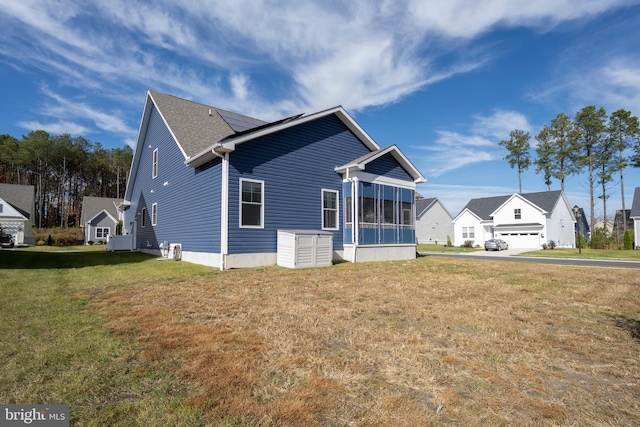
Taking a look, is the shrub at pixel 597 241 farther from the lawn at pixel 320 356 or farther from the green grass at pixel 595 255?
the lawn at pixel 320 356

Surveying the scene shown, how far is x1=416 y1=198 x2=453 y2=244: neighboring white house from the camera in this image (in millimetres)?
46344

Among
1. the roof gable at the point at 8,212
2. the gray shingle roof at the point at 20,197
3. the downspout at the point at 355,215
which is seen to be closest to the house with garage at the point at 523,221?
the downspout at the point at 355,215

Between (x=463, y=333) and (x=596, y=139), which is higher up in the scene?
(x=596, y=139)

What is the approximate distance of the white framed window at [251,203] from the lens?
12373 millimetres

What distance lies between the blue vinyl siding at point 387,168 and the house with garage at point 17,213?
32485mm

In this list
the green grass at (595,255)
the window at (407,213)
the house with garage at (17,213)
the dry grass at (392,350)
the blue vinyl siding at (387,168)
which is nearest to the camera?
the dry grass at (392,350)

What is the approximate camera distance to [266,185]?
42.4 ft

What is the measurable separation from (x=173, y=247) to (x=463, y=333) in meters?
14.2

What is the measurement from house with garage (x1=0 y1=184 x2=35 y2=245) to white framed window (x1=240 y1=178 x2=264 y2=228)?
29.1 metres

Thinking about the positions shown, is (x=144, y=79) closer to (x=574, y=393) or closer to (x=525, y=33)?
(x=525, y=33)

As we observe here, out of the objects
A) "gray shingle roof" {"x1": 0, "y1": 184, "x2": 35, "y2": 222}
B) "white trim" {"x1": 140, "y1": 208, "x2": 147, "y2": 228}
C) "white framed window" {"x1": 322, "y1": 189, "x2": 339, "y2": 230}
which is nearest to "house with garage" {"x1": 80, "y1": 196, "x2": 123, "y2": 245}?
"gray shingle roof" {"x1": 0, "y1": 184, "x2": 35, "y2": 222}

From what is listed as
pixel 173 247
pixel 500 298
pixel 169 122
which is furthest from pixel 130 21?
pixel 500 298

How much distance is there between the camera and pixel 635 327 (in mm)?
5445

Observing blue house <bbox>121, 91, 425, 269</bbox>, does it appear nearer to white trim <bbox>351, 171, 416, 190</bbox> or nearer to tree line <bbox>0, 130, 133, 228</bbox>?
white trim <bbox>351, 171, 416, 190</bbox>
